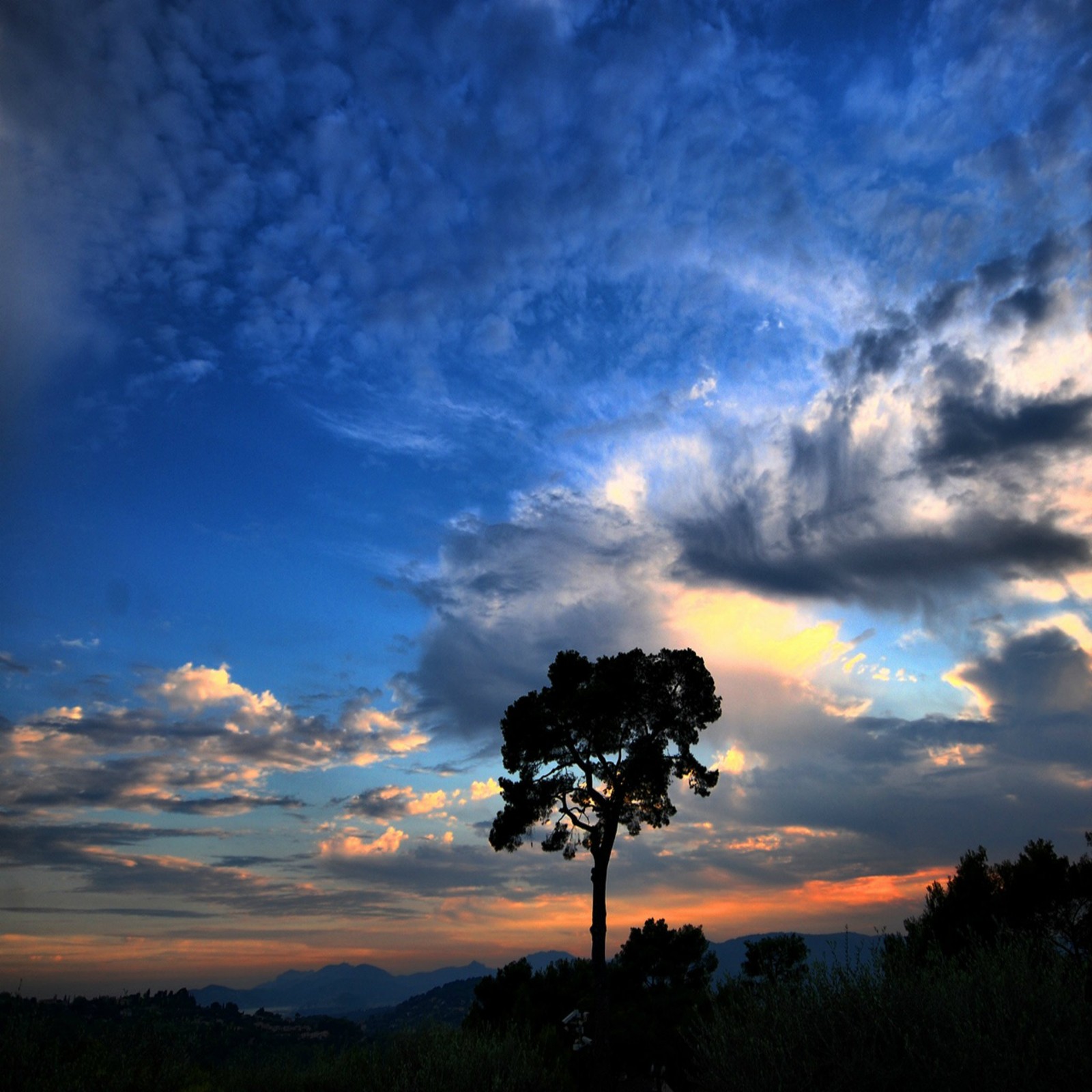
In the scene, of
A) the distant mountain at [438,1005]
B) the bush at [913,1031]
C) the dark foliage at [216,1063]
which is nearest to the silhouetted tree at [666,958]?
the dark foliage at [216,1063]

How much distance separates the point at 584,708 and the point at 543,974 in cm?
1897

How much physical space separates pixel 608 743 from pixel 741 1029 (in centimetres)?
1637

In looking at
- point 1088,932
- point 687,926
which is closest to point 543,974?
point 687,926

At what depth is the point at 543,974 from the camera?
3906 cm

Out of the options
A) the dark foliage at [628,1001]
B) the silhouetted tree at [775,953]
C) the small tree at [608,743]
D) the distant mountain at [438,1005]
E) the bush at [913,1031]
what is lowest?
the distant mountain at [438,1005]

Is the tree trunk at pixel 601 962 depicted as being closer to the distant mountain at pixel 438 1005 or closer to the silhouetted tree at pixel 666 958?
the silhouetted tree at pixel 666 958

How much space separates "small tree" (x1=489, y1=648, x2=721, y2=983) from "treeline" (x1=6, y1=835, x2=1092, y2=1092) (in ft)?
22.1

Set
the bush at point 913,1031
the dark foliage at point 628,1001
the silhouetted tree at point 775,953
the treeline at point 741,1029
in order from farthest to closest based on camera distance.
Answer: the silhouetted tree at point 775,953 → the dark foliage at point 628,1001 → the treeline at point 741,1029 → the bush at point 913,1031

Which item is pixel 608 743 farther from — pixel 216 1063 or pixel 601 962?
pixel 216 1063

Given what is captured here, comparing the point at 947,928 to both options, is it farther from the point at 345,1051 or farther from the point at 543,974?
the point at 345,1051

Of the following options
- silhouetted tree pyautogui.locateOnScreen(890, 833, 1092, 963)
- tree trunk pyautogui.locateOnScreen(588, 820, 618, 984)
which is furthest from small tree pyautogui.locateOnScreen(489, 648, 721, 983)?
silhouetted tree pyautogui.locateOnScreen(890, 833, 1092, 963)

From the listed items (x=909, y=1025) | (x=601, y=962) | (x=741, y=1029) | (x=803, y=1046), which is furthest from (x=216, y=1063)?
(x=909, y=1025)

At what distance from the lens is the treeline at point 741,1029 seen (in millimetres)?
11203

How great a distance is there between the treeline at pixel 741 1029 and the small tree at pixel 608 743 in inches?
265
